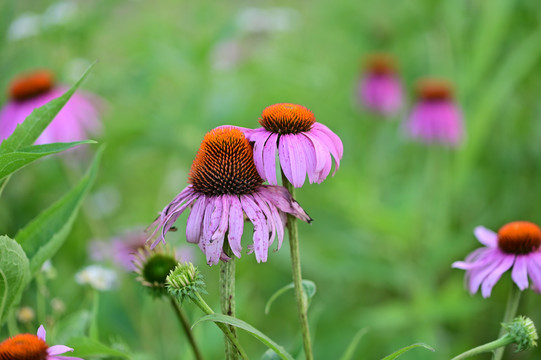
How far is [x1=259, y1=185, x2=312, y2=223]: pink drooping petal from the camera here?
0.55 meters

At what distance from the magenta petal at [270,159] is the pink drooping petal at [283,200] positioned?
0.06ft

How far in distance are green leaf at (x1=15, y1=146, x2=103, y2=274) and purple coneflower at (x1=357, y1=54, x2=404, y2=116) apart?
4.95ft

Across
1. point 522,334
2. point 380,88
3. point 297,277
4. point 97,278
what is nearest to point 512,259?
point 522,334

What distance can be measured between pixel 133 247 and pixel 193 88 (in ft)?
1.91

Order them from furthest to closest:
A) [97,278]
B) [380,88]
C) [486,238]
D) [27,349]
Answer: [380,88] → [97,278] → [486,238] → [27,349]

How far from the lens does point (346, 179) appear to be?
5.28 ft

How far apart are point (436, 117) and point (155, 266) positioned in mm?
1296

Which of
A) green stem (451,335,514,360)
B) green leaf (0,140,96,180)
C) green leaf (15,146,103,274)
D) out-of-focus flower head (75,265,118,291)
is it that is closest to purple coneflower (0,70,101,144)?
out-of-focus flower head (75,265,118,291)

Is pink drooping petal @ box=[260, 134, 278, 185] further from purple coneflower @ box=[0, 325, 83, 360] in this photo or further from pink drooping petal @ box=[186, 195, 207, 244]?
purple coneflower @ box=[0, 325, 83, 360]

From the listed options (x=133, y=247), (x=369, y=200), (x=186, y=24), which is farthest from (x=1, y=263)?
(x=186, y=24)

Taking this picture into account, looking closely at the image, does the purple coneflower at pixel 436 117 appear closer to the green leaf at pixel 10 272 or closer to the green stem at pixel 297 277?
the green stem at pixel 297 277

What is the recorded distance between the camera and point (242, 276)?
1940mm

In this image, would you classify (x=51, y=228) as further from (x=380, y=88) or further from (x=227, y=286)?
(x=380, y=88)

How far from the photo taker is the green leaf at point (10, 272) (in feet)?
1.86
